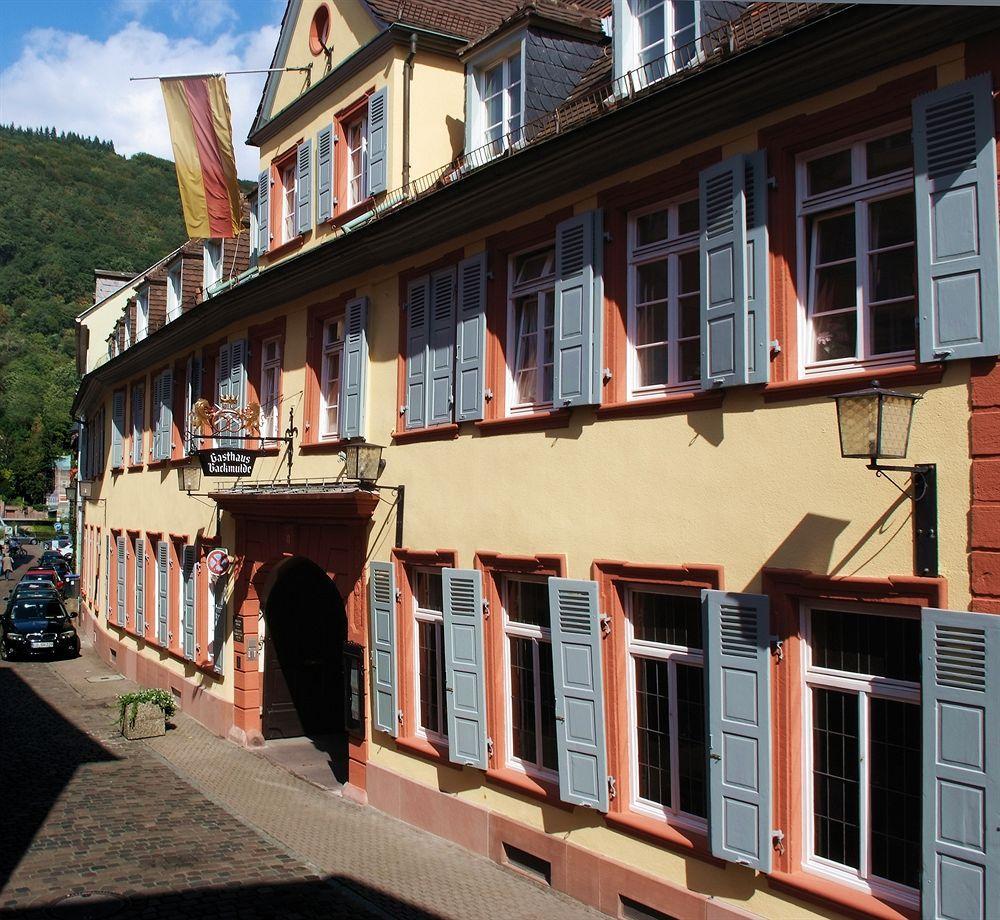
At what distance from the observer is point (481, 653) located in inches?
434

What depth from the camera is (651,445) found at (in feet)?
29.8

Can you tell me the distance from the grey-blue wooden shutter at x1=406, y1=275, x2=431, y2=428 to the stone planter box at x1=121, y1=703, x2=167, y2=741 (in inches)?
329

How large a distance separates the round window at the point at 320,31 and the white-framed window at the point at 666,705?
10154 millimetres

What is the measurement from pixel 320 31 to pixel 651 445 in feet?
32.4

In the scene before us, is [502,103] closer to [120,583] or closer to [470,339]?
A: [470,339]

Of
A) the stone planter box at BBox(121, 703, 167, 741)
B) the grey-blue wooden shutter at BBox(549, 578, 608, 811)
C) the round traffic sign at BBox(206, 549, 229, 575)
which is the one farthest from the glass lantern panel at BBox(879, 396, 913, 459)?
the stone planter box at BBox(121, 703, 167, 741)

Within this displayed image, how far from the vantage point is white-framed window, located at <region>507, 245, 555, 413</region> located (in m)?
10.7

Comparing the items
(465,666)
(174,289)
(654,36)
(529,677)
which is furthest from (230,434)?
(174,289)

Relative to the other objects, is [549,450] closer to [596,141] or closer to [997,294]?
[596,141]

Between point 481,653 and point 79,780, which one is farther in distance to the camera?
point 79,780

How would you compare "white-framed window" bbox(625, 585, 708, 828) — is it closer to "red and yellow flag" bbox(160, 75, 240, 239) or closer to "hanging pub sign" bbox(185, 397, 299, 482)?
"hanging pub sign" bbox(185, 397, 299, 482)

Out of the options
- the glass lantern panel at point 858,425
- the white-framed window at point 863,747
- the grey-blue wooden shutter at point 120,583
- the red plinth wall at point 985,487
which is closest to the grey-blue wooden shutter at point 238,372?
the grey-blue wooden shutter at point 120,583

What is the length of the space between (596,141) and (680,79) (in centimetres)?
109

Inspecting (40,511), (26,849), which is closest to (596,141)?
(26,849)
